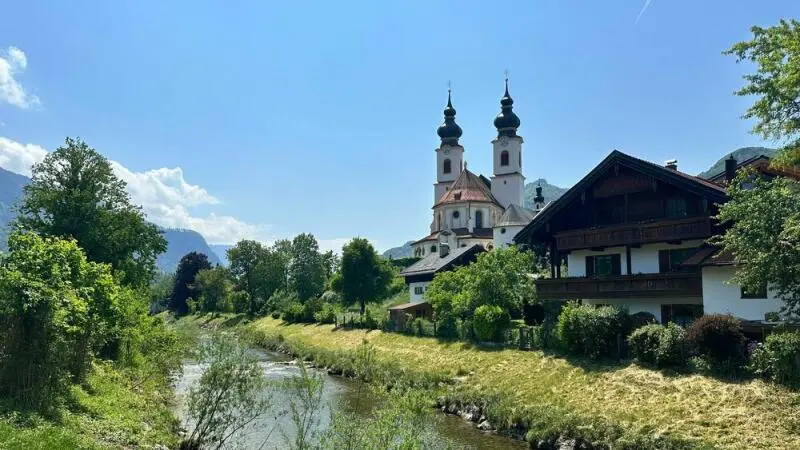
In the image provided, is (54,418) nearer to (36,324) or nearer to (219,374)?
(36,324)

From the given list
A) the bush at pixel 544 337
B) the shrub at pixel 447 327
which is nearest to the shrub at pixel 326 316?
the shrub at pixel 447 327

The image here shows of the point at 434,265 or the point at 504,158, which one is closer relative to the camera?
the point at 434,265

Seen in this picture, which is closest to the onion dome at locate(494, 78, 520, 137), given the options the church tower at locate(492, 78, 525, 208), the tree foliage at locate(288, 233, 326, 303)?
the church tower at locate(492, 78, 525, 208)

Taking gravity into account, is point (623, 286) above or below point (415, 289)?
below

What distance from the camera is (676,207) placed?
29.9 m

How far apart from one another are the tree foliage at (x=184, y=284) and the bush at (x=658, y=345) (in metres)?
88.6

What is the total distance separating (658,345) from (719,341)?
231 centimetres

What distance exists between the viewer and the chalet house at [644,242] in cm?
2558

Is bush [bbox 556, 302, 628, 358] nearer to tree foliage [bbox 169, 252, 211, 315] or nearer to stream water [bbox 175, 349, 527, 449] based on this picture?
stream water [bbox 175, 349, 527, 449]

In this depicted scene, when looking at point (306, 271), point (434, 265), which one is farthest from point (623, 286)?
point (306, 271)

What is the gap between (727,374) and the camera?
1981 centimetres

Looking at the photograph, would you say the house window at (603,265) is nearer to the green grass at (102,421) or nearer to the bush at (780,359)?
the bush at (780,359)

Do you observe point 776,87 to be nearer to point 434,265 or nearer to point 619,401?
point 619,401

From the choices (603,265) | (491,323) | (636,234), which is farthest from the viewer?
(603,265)
